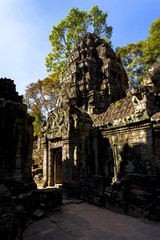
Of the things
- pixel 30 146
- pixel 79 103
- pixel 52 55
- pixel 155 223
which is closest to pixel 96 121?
pixel 79 103

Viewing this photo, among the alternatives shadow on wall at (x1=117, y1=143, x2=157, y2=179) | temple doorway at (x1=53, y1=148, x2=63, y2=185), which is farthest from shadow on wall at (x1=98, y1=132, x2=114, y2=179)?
temple doorway at (x1=53, y1=148, x2=63, y2=185)

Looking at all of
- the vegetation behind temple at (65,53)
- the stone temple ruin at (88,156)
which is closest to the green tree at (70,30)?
the vegetation behind temple at (65,53)

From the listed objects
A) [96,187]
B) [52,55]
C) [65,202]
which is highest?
[52,55]

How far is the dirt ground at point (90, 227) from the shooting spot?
3246 millimetres

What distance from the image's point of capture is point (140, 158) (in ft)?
20.5

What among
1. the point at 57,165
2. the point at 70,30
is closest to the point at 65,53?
the point at 70,30

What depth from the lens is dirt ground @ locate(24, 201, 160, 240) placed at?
3246 millimetres

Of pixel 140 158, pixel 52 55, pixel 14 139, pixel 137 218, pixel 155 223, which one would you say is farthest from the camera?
pixel 52 55

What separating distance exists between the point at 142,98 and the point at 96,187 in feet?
14.4

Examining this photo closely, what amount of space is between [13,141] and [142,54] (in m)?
21.9

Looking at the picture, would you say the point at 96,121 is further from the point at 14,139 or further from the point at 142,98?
the point at 14,139

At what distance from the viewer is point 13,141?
505cm

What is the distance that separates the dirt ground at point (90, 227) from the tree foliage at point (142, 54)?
63.5 ft

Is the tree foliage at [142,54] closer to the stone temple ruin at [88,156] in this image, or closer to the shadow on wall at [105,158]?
the stone temple ruin at [88,156]
